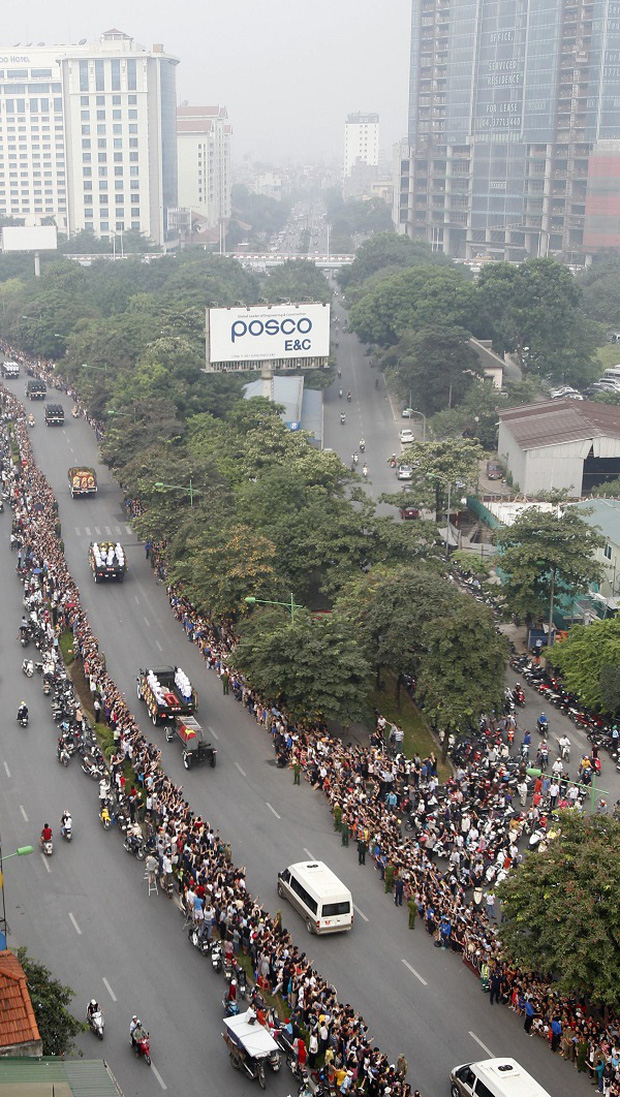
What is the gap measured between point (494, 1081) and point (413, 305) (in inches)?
3856

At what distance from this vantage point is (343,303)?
15762 cm

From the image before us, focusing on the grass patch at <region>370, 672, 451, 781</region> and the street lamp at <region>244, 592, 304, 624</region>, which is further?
the street lamp at <region>244, 592, 304, 624</region>

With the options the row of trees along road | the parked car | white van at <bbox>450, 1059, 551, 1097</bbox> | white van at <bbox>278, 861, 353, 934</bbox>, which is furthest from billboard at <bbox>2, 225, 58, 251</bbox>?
white van at <bbox>450, 1059, 551, 1097</bbox>

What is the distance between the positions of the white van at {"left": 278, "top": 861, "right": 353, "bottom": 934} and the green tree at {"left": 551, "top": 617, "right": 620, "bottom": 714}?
1578cm

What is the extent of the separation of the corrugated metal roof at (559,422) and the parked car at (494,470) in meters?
2.76

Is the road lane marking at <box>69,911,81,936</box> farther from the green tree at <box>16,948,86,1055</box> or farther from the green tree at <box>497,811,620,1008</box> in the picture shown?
the green tree at <box>497,811,620,1008</box>

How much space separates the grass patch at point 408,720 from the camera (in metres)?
47.0

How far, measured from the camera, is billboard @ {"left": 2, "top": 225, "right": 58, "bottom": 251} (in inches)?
Result: 6639

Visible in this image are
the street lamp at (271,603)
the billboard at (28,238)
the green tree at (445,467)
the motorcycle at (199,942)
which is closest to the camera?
the motorcycle at (199,942)

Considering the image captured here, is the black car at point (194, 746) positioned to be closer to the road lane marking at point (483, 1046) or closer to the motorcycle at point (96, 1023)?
the motorcycle at point (96, 1023)

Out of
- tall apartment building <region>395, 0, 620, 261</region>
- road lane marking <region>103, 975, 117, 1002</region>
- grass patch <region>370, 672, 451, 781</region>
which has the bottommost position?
grass patch <region>370, 672, 451, 781</region>

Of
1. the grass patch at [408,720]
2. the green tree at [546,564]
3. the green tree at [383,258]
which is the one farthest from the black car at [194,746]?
the green tree at [383,258]

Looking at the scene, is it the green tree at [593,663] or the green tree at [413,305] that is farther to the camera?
the green tree at [413,305]

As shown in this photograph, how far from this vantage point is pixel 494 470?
85.2m
